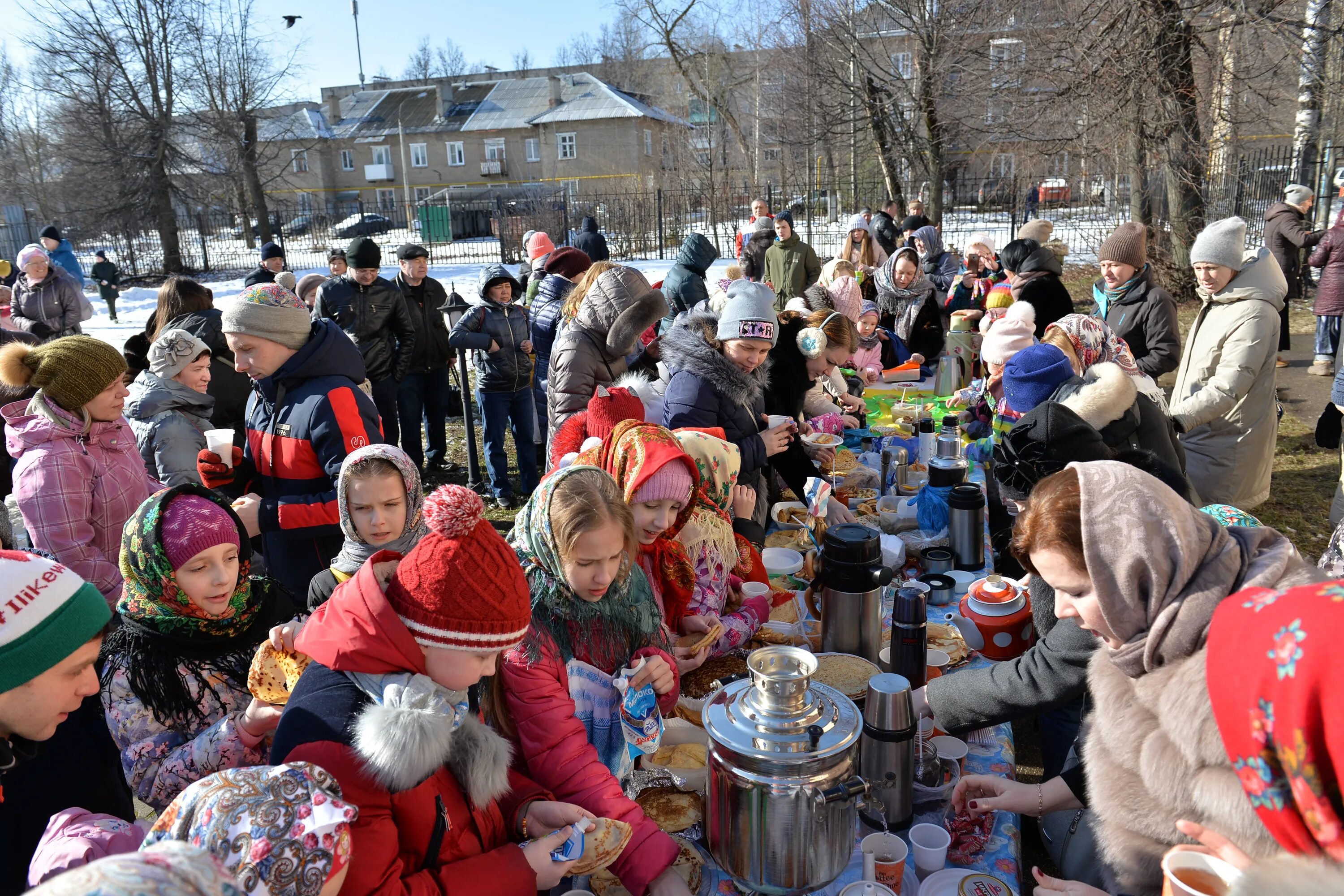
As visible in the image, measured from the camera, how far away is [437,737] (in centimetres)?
142

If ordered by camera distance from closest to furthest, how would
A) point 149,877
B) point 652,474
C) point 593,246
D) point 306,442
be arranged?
point 149,877 → point 652,474 → point 306,442 → point 593,246

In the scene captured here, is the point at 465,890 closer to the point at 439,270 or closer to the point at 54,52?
the point at 439,270

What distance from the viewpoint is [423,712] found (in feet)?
4.60

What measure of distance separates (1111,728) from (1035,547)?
0.37 metres

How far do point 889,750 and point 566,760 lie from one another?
686 millimetres

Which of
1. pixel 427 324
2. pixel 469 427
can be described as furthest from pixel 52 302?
pixel 469 427

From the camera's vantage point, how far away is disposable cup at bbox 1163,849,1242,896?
124 centimetres

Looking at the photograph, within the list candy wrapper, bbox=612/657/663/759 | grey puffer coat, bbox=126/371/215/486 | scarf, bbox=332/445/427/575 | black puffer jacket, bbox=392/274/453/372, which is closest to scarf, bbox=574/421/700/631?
candy wrapper, bbox=612/657/663/759

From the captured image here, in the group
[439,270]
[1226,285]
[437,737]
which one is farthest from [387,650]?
[439,270]

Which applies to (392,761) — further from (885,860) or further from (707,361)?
(707,361)

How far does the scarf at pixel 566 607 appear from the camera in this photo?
1896 millimetres

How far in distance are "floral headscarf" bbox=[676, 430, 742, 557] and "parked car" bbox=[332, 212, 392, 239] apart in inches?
940

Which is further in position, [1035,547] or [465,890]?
[1035,547]

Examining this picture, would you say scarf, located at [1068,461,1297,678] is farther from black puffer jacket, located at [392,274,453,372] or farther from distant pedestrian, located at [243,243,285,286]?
distant pedestrian, located at [243,243,285,286]
